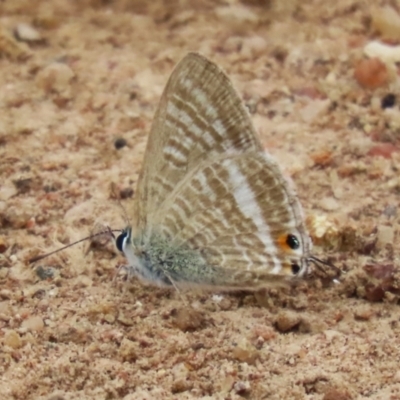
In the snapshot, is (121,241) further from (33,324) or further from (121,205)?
(33,324)

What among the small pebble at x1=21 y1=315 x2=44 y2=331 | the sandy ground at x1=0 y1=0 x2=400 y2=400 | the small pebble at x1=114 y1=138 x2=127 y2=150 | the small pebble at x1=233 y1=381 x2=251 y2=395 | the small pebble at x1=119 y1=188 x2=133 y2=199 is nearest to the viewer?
the small pebble at x1=233 y1=381 x2=251 y2=395

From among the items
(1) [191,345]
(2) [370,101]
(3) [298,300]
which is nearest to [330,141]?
(2) [370,101]

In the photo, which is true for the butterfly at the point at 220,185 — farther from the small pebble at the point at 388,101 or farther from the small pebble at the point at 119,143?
the small pebble at the point at 388,101

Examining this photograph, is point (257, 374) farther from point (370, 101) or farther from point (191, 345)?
point (370, 101)

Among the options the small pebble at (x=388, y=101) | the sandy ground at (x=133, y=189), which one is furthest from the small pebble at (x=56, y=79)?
the small pebble at (x=388, y=101)

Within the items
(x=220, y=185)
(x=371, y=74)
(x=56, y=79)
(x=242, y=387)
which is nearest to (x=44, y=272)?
(x=220, y=185)

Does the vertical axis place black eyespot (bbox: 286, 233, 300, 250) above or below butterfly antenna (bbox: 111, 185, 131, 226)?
above

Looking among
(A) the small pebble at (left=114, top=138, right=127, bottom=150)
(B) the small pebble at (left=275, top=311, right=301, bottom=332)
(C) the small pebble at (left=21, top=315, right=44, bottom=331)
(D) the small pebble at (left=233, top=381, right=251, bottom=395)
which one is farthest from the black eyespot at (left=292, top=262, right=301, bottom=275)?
(A) the small pebble at (left=114, top=138, right=127, bottom=150)

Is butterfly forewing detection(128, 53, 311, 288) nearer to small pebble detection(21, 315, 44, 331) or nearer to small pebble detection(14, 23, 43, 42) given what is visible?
small pebble detection(21, 315, 44, 331)
